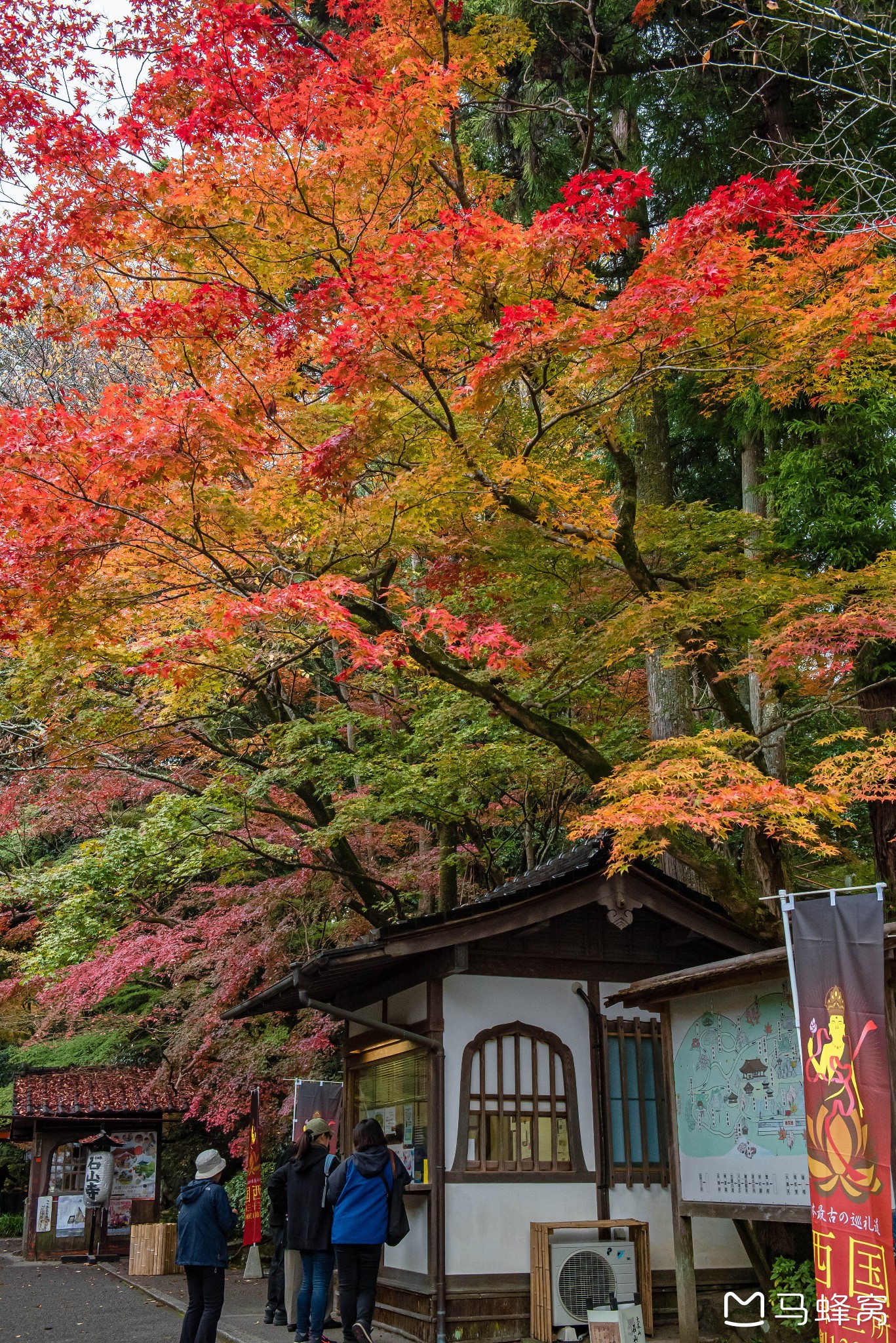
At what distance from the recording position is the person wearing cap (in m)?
7.89

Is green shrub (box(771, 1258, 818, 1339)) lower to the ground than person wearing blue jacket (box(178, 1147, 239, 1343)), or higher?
lower

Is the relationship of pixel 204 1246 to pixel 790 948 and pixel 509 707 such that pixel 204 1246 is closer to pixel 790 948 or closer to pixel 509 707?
pixel 790 948

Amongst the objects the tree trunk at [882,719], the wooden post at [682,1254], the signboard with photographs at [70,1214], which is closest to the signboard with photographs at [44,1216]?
the signboard with photographs at [70,1214]

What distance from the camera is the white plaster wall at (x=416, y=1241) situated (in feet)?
29.2

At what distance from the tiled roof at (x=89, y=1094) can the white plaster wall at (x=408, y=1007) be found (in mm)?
8175

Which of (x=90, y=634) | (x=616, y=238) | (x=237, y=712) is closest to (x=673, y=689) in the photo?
(x=616, y=238)

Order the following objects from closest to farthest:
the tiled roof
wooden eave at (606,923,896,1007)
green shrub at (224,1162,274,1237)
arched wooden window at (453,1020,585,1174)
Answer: wooden eave at (606,923,896,1007)
arched wooden window at (453,1020,585,1174)
the tiled roof
green shrub at (224,1162,274,1237)

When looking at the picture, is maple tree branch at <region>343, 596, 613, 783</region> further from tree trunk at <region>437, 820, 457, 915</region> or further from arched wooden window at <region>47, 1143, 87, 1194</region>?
arched wooden window at <region>47, 1143, 87, 1194</region>

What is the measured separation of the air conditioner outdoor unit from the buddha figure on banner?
13.0 ft

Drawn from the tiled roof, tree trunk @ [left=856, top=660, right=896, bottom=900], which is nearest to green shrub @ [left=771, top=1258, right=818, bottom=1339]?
tree trunk @ [left=856, top=660, right=896, bottom=900]

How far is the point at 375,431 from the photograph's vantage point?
9.02 meters

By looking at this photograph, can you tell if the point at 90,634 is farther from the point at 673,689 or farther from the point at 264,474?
the point at 673,689

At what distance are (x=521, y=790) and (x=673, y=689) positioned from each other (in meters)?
4.01

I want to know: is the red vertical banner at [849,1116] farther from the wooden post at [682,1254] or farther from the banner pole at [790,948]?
the wooden post at [682,1254]
